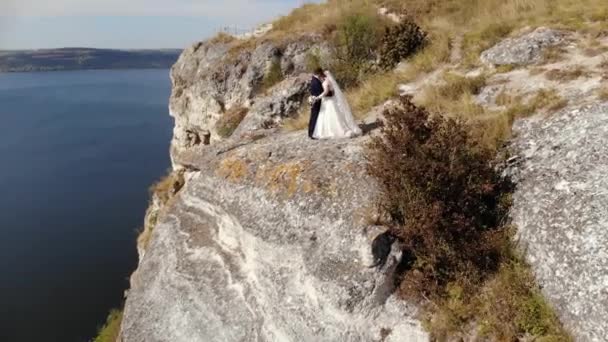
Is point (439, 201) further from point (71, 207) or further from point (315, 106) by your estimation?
point (71, 207)

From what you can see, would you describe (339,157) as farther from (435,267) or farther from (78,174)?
(78,174)

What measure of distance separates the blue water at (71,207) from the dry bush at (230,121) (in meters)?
22.0

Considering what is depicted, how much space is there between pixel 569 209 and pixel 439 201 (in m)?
1.89

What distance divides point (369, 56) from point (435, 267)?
12109 millimetres

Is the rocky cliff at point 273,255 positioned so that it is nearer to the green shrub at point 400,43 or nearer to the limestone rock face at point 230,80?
the limestone rock face at point 230,80

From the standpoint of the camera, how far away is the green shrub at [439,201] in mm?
8141

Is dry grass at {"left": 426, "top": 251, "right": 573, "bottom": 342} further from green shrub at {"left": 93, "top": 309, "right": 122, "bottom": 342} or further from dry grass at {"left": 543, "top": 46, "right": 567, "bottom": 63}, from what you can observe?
green shrub at {"left": 93, "top": 309, "right": 122, "bottom": 342}

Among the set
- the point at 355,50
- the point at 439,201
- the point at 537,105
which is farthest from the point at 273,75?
the point at 439,201

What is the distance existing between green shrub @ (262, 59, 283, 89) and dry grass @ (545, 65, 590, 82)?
1041cm

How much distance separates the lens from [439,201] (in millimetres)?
8258

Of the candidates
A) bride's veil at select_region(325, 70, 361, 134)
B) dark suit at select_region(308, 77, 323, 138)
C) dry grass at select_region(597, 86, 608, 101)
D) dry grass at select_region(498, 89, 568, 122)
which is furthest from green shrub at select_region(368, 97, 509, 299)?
dark suit at select_region(308, 77, 323, 138)

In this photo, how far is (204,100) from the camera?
22641 millimetres

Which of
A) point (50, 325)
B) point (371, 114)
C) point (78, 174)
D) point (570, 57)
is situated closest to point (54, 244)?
point (50, 325)

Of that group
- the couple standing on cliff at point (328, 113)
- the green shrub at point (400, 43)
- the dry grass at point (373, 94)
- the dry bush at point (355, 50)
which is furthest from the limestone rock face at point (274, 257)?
the green shrub at point (400, 43)
